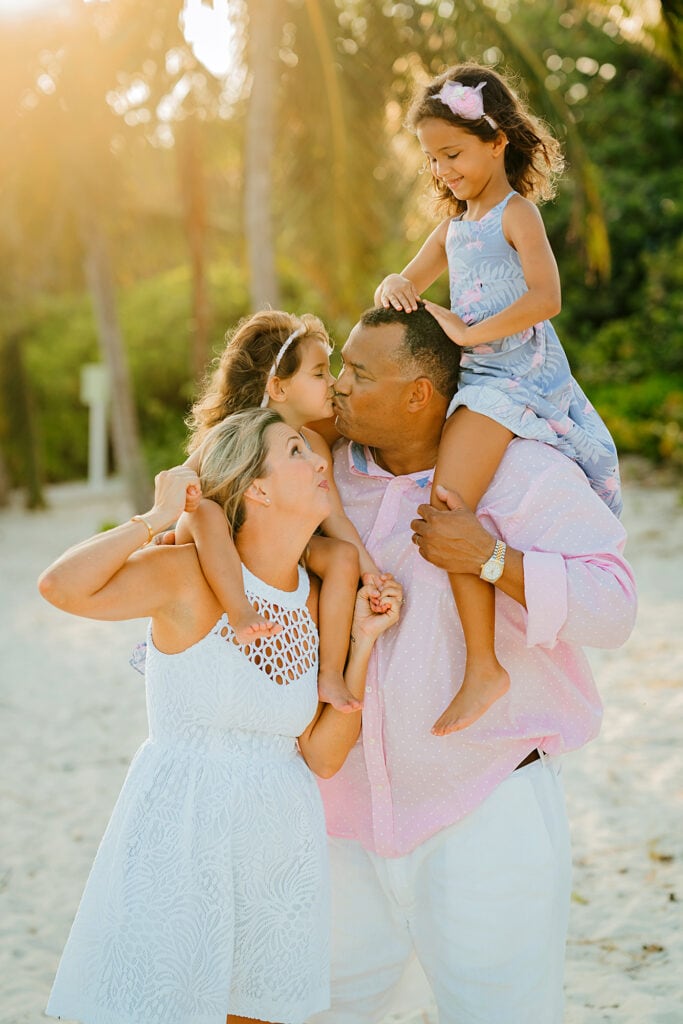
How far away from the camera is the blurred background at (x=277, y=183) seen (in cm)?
1126

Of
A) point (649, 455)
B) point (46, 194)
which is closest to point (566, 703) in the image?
point (649, 455)

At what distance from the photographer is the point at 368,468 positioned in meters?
3.09

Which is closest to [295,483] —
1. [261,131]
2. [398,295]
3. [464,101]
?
[398,295]

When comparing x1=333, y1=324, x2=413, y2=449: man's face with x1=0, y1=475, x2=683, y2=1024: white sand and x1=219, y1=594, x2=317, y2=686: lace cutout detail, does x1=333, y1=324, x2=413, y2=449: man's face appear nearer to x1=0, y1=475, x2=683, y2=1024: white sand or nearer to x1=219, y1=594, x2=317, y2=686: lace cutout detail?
x1=219, y1=594, x2=317, y2=686: lace cutout detail

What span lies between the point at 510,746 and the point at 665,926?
2234mm

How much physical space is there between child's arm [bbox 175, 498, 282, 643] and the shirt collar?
0.49 m

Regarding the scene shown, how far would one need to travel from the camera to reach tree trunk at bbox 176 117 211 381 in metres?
17.3

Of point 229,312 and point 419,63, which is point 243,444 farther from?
point 229,312

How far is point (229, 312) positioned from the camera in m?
24.4

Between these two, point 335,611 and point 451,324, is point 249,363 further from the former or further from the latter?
point 335,611

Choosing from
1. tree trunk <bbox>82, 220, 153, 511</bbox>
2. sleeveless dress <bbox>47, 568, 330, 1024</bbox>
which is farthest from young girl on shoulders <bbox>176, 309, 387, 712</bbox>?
tree trunk <bbox>82, 220, 153, 511</bbox>

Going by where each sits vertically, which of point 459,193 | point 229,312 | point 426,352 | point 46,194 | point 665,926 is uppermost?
point 459,193

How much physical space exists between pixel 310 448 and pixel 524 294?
73 centimetres

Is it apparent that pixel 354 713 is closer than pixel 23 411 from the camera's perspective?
Yes
